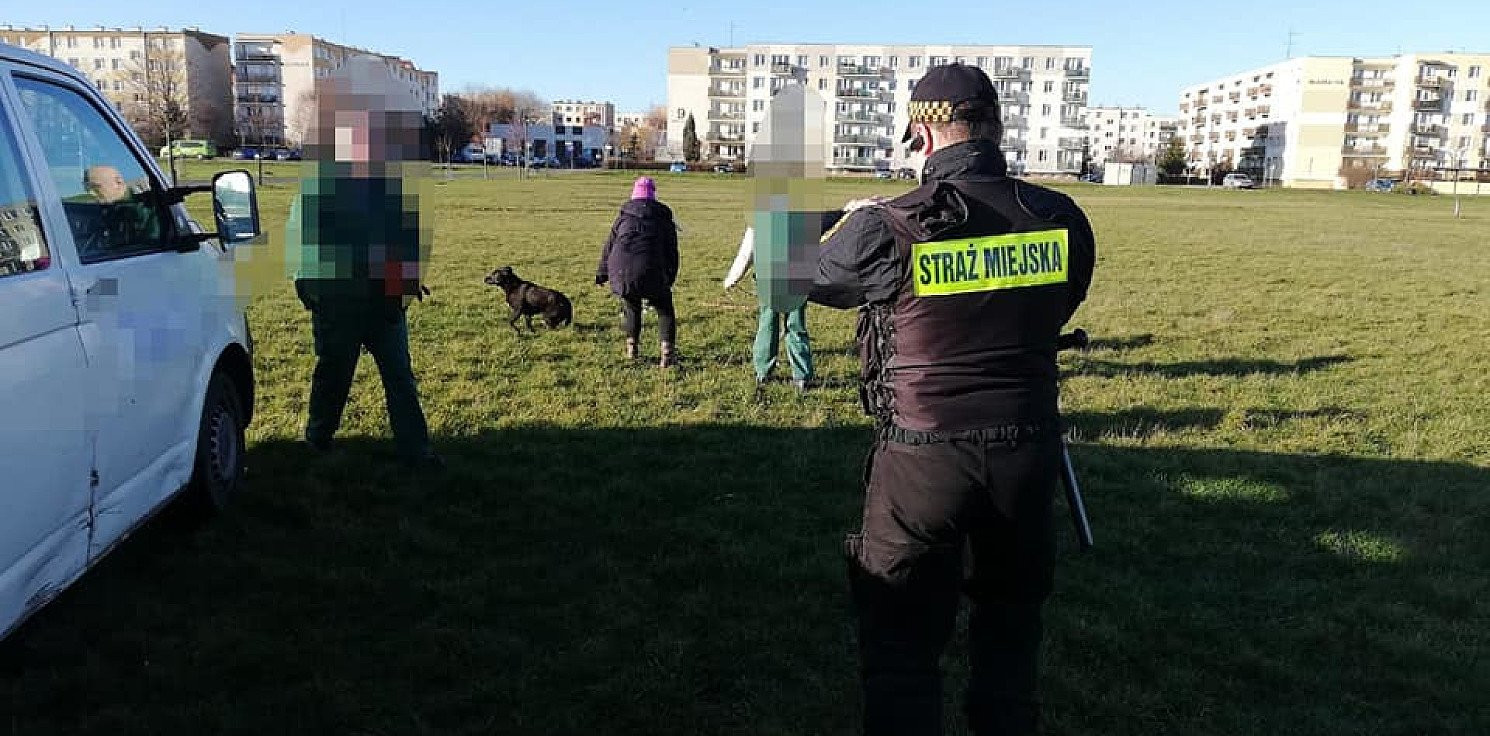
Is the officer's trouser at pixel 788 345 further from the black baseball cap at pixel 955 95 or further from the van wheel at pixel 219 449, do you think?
the black baseball cap at pixel 955 95

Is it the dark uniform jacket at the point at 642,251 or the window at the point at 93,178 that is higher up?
the window at the point at 93,178

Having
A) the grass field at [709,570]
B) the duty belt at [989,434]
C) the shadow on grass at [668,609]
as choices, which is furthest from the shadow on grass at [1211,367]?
the duty belt at [989,434]

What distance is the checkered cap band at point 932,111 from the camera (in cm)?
269

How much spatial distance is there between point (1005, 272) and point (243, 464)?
4.31m

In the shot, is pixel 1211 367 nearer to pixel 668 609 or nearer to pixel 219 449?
pixel 668 609

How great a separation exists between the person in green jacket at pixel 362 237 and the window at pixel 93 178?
81cm

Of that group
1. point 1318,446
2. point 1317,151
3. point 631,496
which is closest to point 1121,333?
point 1318,446

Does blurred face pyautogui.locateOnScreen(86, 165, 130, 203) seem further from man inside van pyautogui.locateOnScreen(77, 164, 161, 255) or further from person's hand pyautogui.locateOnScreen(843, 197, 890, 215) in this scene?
person's hand pyautogui.locateOnScreen(843, 197, 890, 215)

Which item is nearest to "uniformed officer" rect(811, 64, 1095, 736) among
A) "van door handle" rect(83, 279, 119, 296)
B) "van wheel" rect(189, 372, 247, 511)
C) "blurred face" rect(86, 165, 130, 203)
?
"van door handle" rect(83, 279, 119, 296)

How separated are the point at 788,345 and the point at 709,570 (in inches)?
143

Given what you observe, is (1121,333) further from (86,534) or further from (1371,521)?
Answer: (86,534)

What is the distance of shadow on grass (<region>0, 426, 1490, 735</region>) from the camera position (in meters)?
3.43

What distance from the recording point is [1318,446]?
23.0ft

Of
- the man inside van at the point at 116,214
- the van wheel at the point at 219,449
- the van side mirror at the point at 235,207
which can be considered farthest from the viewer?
the van wheel at the point at 219,449
